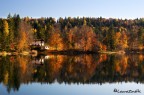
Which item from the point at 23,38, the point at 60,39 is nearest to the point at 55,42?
the point at 60,39

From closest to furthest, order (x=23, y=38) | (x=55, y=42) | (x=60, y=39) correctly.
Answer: (x=23, y=38) → (x=55, y=42) → (x=60, y=39)

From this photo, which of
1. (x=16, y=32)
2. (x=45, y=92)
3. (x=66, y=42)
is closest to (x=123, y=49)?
(x=66, y=42)

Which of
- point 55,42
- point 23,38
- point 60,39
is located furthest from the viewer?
point 60,39

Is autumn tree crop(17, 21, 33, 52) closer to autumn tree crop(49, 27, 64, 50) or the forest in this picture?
the forest

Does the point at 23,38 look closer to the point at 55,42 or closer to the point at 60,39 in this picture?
Answer: the point at 55,42

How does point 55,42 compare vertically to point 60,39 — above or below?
below

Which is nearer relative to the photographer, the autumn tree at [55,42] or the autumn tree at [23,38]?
the autumn tree at [23,38]

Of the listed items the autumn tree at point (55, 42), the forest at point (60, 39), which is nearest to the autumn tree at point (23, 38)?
the forest at point (60, 39)

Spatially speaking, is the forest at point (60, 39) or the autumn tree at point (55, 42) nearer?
the forest at point (60, 39)

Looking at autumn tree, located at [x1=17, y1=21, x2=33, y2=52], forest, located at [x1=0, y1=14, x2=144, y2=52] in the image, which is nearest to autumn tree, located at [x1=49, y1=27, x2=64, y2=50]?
forest, located at [x1=0, y1=14, x2=144, y2=52]

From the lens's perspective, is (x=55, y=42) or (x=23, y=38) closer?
A: (x=23, y=38)

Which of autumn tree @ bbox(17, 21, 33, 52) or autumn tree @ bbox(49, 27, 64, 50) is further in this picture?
autumn tree @ bbox(49, 27, 64, 50)

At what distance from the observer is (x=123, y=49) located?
141625 millimetres

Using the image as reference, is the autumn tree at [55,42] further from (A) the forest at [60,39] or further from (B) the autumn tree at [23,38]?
(B) the autumn tree at [23,38]
